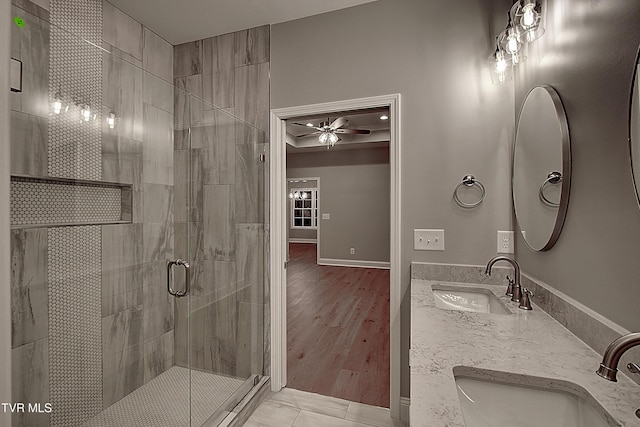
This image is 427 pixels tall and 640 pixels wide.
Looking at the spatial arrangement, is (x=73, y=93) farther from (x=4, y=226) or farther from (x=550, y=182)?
(x=550, y=182)

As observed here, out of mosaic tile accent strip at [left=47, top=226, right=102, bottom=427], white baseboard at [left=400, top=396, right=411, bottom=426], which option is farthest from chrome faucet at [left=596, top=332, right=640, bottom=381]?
mosaic tile accent strip at [left=47, top=226, right=102, bottom=427]

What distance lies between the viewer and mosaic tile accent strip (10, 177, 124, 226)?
4.68 ft

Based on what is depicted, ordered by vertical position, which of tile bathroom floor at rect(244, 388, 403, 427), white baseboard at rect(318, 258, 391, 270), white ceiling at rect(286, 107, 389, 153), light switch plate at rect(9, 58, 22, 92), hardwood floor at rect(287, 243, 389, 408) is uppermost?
white ceiling at rect(286, 107, 389, 153)

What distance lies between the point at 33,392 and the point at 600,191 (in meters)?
2.55

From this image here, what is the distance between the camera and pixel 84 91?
1.61 metres

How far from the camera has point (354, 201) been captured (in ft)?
22.0

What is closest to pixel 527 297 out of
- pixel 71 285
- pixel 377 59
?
pixel 377 59

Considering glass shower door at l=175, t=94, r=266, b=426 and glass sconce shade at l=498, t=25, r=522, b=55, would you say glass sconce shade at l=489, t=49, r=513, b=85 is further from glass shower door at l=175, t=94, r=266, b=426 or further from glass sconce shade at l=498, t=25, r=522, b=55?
glass shower door at l=175, t=94, r=266, b=426

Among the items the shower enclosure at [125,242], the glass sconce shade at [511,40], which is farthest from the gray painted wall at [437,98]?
the shower enclosure at [125,242]

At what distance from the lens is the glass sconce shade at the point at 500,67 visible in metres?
1.62

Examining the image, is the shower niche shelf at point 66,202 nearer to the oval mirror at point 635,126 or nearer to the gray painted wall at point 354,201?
the oval mirror at point 635,126

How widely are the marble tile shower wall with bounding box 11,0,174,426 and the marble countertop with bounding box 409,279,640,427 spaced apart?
5.70 ft

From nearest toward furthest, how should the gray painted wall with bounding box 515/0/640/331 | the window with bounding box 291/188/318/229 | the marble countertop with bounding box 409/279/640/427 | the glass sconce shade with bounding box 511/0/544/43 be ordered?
1. the marble countertop with bounding box 409/279/640/427
2. the gray painted wall with bounding box 515/0/640/331
3. the glass sconce shade with bounding box 511/0/544/43
4. the window with bounding box 291/188/318/229

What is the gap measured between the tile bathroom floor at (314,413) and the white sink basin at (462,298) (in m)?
0.87
